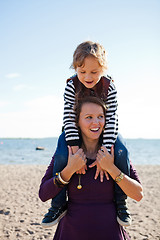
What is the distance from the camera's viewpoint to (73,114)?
96.8 inches

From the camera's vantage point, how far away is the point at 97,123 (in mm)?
2219

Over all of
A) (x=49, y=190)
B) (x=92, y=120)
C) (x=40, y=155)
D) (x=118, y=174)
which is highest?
(x=92, y=120)

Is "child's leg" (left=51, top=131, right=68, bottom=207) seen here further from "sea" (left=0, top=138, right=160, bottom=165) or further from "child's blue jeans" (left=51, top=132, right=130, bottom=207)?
"sea" (left=0, top=138, right=160, bottom=165)

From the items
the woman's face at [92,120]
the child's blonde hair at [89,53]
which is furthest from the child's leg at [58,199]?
the child's blonde hair at [89,53]

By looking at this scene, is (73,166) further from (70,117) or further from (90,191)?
(70,117)

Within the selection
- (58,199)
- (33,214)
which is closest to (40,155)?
(33,214)

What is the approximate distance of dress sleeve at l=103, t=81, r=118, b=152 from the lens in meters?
2.34

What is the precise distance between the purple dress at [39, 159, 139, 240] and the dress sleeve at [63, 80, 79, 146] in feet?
1.09

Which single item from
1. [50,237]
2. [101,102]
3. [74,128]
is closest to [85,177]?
[74,128]

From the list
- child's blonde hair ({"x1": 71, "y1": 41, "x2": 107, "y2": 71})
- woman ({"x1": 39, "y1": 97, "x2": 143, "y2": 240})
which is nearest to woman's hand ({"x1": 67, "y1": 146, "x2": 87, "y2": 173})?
woman ({"x1": 39, "y1": 97, "x2": 143, "y2": 240})

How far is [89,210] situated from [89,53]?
4.74ft

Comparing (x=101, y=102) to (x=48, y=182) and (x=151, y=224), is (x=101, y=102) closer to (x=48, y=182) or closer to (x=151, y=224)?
(x=48, y=182)

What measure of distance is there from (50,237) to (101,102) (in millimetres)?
4766

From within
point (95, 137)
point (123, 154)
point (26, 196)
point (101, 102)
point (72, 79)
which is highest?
point (72, 79)
